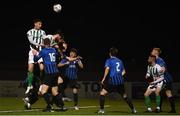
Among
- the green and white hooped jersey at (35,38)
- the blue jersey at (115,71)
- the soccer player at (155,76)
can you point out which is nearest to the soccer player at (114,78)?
the blue jersey at (115,71)

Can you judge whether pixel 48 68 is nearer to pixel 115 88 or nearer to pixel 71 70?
pixel 115 88

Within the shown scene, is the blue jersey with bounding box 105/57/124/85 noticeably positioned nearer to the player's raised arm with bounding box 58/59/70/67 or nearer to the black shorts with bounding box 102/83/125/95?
the black shorts with bounding box 102/83/125/95

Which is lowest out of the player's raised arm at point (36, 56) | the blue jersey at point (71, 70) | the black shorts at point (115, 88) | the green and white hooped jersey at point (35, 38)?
the black shorts at point (115, 88)

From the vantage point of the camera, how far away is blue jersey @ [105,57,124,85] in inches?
575

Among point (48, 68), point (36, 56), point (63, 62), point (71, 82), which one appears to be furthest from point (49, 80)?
point (71, 82)

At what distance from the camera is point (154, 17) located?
3669 cm

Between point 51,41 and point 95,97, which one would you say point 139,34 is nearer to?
point 95,97

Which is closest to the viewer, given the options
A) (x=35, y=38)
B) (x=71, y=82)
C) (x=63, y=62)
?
(x=35, y=38)

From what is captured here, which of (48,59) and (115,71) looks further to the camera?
(115,71)

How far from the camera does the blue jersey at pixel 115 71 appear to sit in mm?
14617

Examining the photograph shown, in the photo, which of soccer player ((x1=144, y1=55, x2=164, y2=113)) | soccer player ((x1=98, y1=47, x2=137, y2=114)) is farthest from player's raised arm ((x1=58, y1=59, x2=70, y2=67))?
soccer player ((x1=144, y1=55, x2=164, y2=113))

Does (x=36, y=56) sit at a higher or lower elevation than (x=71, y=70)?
higher

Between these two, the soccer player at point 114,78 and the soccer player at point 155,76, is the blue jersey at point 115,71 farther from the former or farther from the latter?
the soccer player at point 155,76

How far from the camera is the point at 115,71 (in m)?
14.7
